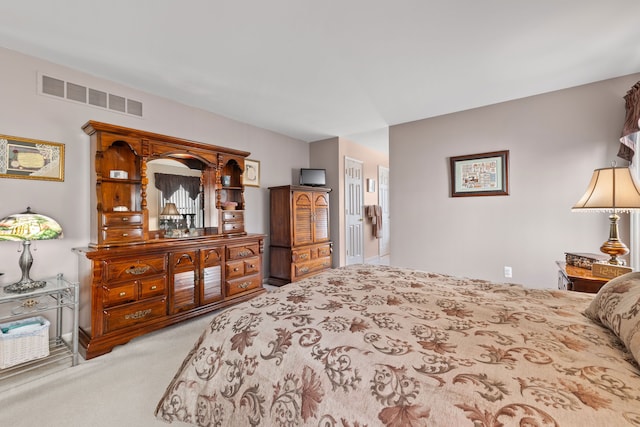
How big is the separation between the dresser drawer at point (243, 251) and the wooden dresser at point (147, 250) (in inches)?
0.5

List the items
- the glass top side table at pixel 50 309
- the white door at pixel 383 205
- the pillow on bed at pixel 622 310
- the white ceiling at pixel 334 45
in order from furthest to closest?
the white door at pixel 383 205 → the glass top side table at pixel 50 309 → the white ceiling at pixel 334 45 → the pillow on bed at pixel 622 310

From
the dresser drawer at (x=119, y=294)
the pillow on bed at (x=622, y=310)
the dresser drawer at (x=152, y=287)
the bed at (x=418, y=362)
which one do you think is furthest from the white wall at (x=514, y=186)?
the dresser drawer at (x=119, y=294)

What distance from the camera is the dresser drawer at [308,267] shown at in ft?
13.8

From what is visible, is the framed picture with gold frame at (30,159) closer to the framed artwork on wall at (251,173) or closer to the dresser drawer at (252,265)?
the dresser drawer at (252,265)

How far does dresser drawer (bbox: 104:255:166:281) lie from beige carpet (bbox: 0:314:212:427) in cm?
62

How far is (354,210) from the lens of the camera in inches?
215

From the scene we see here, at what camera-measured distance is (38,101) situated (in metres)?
2.39

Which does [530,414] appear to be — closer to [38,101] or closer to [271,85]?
[271,85]

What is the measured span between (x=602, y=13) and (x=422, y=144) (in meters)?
2.17

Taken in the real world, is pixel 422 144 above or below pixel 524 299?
above

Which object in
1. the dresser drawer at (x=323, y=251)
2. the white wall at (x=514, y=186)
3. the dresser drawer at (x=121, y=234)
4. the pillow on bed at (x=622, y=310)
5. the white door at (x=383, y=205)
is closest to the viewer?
the pillow on bed at (x=622, y=310)

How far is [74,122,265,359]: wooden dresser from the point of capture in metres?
2.32

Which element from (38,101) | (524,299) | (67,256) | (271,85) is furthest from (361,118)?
(67,256)

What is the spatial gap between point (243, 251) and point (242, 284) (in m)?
0.40
